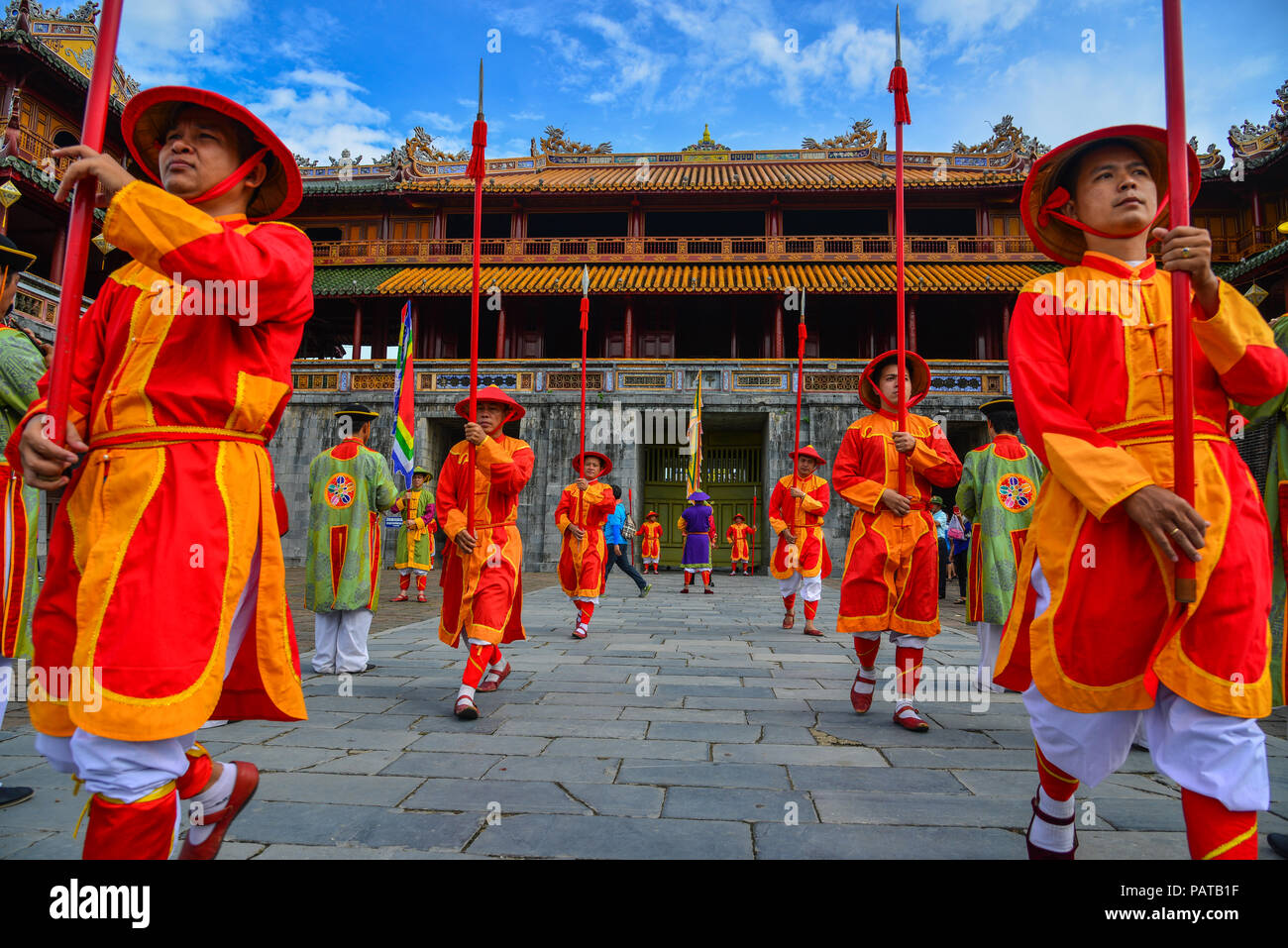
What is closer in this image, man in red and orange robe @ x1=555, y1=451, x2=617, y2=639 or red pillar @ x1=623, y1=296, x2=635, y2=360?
man in red and orange robe @ x1=555, y1=451, x2=617, y2=639

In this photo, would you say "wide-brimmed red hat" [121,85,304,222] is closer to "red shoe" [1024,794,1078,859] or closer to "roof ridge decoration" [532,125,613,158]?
"red shoe" [1024,794,1078,859]

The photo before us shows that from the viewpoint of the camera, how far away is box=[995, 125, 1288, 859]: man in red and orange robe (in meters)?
1.46

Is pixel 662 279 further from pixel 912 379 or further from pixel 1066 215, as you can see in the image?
pixel 1066 215

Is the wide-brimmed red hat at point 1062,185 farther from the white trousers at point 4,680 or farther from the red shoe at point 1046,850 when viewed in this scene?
the white trousers at point 4,680

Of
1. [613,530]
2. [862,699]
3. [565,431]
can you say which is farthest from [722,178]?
[862,699]

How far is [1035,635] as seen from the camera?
1.75 metres

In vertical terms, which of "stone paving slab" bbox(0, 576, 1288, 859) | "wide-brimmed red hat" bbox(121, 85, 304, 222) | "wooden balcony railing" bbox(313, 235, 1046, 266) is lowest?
"stone paving slab" bbox(0, 576, 1288, 859)

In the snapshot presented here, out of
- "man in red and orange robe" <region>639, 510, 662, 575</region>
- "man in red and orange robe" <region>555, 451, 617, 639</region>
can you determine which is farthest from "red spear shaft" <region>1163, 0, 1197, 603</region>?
"man in red and orange robe" <region>639, 510, 662, 575</region>

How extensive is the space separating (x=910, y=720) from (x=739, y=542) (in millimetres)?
13907

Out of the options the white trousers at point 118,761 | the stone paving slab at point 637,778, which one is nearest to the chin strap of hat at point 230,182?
the white trousers at point 118,761

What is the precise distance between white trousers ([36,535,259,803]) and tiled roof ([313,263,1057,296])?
1731cm

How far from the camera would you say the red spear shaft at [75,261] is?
60.2 inches

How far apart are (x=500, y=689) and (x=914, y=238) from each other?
1860 centimetres
